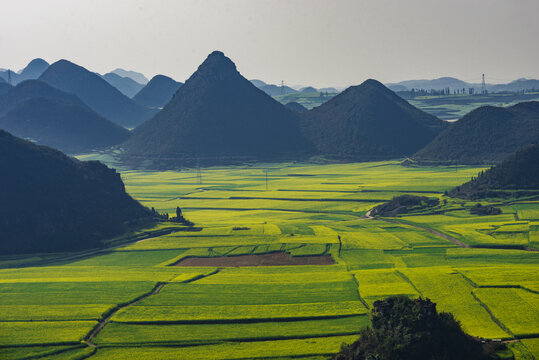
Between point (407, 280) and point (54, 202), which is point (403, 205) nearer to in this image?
point (407, 280)

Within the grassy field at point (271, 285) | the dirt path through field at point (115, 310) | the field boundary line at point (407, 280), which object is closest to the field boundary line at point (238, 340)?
the grassy field at point (271, 285)

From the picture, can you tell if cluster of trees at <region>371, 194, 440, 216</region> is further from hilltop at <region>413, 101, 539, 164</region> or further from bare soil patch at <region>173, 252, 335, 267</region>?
hilltop at <region>413, 101, 539, 164</region>

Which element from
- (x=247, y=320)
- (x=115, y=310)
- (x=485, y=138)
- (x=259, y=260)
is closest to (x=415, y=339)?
(x=247, y=320)

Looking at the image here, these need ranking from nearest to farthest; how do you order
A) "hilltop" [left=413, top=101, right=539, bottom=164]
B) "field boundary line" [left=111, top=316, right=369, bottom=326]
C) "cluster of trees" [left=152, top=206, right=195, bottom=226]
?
"field boundary line" [left=111, top=316, right=369, bottom=326] → "cluster of trees" [left=152, top=206, right=195, bottom=226] → "hilltop" [left=413, top=101, right=539, bottom=164]

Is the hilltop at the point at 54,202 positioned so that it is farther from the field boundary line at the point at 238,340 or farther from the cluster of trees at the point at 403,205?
the cluster of trees at the point at 403,205

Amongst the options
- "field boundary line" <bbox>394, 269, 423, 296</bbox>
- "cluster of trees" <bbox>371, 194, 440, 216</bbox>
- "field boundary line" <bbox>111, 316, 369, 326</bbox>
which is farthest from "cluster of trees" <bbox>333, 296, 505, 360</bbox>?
"cluster of trees" <bbox>371, 194, 440, 216</bbox>

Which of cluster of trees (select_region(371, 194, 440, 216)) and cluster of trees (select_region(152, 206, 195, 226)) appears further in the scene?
cluster of trees (select_region(371, 194, 440, 216))
